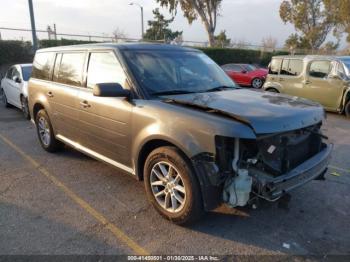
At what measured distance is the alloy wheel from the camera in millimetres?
3326

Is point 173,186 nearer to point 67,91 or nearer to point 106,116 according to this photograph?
point 106,116

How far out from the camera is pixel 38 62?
5973 mm

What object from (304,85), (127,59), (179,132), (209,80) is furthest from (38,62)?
(304,85)

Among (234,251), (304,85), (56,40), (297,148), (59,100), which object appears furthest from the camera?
(56,40)

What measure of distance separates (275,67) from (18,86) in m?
8.15

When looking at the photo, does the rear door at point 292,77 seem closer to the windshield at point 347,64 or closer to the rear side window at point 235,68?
the windshield at point 347,64

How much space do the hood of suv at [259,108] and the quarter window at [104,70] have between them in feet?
2.33

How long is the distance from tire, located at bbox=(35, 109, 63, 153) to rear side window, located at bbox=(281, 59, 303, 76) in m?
7.63

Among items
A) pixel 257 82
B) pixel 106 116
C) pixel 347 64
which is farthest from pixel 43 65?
pixel 257 82

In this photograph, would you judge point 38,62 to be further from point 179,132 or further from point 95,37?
point 95,37

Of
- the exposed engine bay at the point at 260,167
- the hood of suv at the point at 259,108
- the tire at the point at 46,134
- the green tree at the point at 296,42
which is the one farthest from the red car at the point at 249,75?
the green tree at the point at 296,42

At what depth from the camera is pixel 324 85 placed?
9398mm

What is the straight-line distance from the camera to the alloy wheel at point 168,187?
3.33 meters

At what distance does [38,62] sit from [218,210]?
14.4ft
